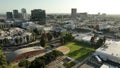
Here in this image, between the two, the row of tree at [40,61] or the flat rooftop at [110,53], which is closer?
the row of tree at [40,61]

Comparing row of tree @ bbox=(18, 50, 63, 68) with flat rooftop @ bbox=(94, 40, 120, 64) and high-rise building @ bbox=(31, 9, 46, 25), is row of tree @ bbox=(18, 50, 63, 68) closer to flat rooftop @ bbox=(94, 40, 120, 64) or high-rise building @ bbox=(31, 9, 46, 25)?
flat rooftop @ bbox=(94, 40, 120, 64)

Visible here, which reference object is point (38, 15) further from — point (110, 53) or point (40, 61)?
point (40, 61)

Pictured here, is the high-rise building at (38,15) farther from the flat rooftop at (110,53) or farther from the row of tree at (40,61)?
the flat rooftop at (110,53)

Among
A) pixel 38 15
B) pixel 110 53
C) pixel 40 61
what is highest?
pixel 38 15

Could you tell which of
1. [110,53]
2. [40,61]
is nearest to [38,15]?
[110,53]

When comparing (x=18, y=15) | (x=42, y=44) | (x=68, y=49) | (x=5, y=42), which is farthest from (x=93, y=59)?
(x=18, y=15)

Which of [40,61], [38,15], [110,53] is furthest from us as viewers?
[38,15]

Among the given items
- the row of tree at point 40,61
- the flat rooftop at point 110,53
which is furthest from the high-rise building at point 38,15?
the flat rooftop at point 110,53

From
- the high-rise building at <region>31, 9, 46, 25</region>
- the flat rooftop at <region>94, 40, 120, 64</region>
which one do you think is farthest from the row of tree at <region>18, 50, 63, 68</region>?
the high-rise building at <region>31, 9, 46, 25</region>

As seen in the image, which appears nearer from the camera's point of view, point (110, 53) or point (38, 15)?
point (110, 53)

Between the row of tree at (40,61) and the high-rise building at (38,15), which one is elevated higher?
the high-rise building at (38,15)

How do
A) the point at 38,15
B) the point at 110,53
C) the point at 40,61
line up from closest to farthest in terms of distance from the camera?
the point at 40,61 < the point at 110,53 < the point at 38,15

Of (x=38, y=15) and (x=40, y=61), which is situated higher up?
(x=38, y=15)
